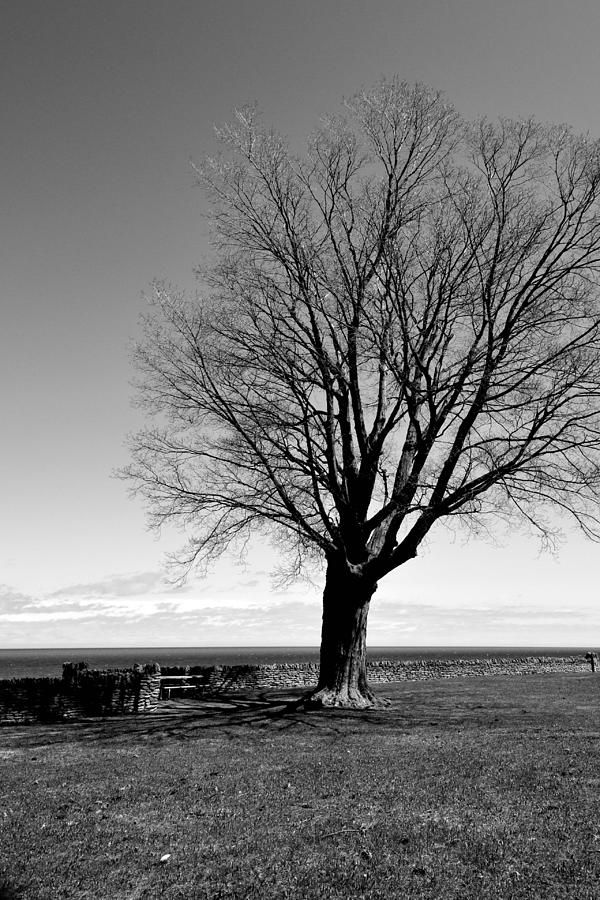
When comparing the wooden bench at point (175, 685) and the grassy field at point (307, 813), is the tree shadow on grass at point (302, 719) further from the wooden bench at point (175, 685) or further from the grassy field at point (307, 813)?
the wooden bench at point (175, 685)

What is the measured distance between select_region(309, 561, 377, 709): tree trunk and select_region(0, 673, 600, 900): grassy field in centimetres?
353

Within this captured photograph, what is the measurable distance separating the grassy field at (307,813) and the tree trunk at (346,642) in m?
3.53

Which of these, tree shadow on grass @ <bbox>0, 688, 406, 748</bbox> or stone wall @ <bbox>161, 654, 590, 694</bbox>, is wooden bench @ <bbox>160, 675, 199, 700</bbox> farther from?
tree shadow on grass @ <bbox>0, 688, 406, 748</bbox>

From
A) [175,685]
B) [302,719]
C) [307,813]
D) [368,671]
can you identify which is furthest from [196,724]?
[368,671]

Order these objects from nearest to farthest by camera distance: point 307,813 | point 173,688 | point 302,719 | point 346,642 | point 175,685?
1. point 307,813
2. point 302,719
3. point 346,642
4. point 173,688
5. point 175,685

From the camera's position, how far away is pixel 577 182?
16.7 meters

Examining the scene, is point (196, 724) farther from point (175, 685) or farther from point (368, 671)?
point (368, 671)

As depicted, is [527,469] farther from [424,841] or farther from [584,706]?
[424,841]

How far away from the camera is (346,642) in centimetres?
1816

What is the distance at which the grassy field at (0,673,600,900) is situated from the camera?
581 cm

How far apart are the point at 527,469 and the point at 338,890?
12.8m

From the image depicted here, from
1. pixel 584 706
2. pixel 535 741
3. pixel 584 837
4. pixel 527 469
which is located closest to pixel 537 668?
pixel 584 706

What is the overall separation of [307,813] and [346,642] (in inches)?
414

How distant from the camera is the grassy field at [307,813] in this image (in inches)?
229
